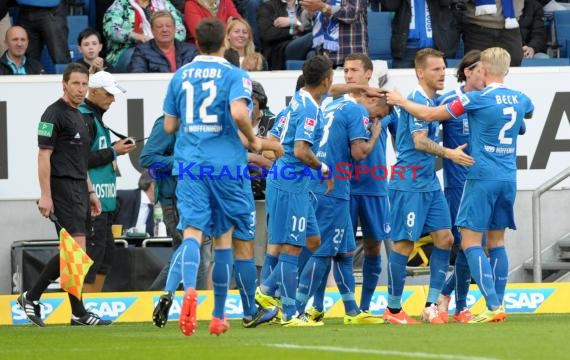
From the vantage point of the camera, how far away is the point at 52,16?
54.3 feet

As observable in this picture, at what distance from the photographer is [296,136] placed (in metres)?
11.0

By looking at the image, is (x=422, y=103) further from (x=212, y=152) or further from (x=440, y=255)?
(x=212, y=152)

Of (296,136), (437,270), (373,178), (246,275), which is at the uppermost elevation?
(296,136)

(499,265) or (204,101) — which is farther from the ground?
(204,101)

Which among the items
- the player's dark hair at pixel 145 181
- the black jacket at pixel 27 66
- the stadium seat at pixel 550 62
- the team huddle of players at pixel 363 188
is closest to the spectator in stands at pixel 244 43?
the player's dark hair at pixel 145 181

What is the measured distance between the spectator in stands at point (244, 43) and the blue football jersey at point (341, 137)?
4070 mm

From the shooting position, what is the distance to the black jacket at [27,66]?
15867 millimetres

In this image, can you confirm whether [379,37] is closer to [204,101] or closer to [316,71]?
[316,71]

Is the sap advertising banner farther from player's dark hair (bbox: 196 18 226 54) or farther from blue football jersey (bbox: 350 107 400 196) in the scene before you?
player's dark hair (bbox: 196 18 226 54)

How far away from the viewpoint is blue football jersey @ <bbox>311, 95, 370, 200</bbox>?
460 inches

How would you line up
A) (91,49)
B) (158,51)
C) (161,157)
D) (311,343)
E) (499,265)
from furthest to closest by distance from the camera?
(158,51) < (91,49) < (161,157) < (499,265) < (311,343)

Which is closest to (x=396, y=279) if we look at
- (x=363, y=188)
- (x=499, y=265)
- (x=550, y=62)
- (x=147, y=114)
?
(x=499, y=265)

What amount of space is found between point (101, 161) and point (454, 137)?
3.38m

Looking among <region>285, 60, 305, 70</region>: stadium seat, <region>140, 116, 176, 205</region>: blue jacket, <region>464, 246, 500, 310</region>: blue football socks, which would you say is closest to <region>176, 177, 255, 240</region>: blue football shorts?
<region>464, 246, 500, 310</region>: blue football socks
